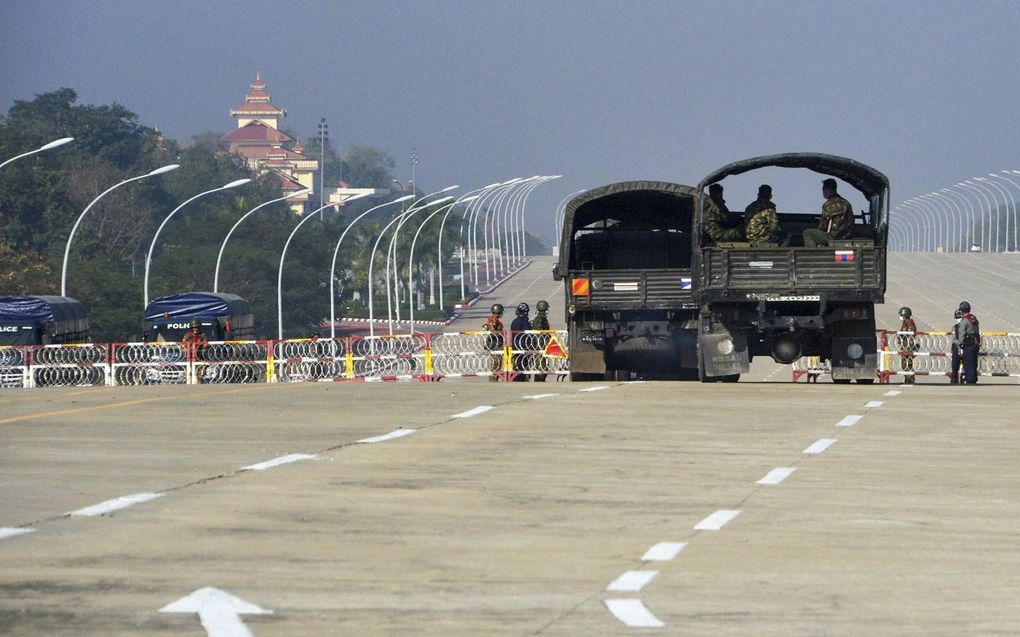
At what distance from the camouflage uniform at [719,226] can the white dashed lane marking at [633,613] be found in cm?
2100

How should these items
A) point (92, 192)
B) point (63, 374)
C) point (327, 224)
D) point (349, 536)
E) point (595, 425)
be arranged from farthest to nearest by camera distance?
point (327, 224) → point (92, 192) → point (63, 374) → point (595, 425) → point (349, 536)

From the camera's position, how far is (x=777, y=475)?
13898 millimetres

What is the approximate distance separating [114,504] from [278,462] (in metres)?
2.78

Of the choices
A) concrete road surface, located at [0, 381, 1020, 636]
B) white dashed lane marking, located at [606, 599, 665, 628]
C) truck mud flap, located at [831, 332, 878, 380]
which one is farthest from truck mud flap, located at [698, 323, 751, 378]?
white dashed lane marking, located at [606, 599, 665, 628]

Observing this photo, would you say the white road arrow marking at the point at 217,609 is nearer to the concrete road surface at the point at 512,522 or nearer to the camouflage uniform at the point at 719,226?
the concrete road surface at the point at 512,522

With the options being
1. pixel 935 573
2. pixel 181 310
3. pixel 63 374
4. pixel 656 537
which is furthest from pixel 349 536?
pixel 181 310

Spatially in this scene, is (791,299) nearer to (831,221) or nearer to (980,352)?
(831,221)

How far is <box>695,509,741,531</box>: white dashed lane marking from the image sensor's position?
10.9 metres

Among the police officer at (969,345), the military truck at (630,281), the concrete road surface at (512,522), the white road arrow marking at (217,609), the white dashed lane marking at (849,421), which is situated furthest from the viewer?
the police officer at (969,345)

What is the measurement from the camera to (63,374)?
43.0 m

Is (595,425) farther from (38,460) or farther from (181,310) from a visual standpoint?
(181,310)

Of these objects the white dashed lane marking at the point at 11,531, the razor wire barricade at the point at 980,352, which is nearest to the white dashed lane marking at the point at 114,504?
the white dashed lane marking at the point at 11,531

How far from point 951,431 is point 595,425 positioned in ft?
11.1

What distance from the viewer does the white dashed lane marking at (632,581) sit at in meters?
8.69
